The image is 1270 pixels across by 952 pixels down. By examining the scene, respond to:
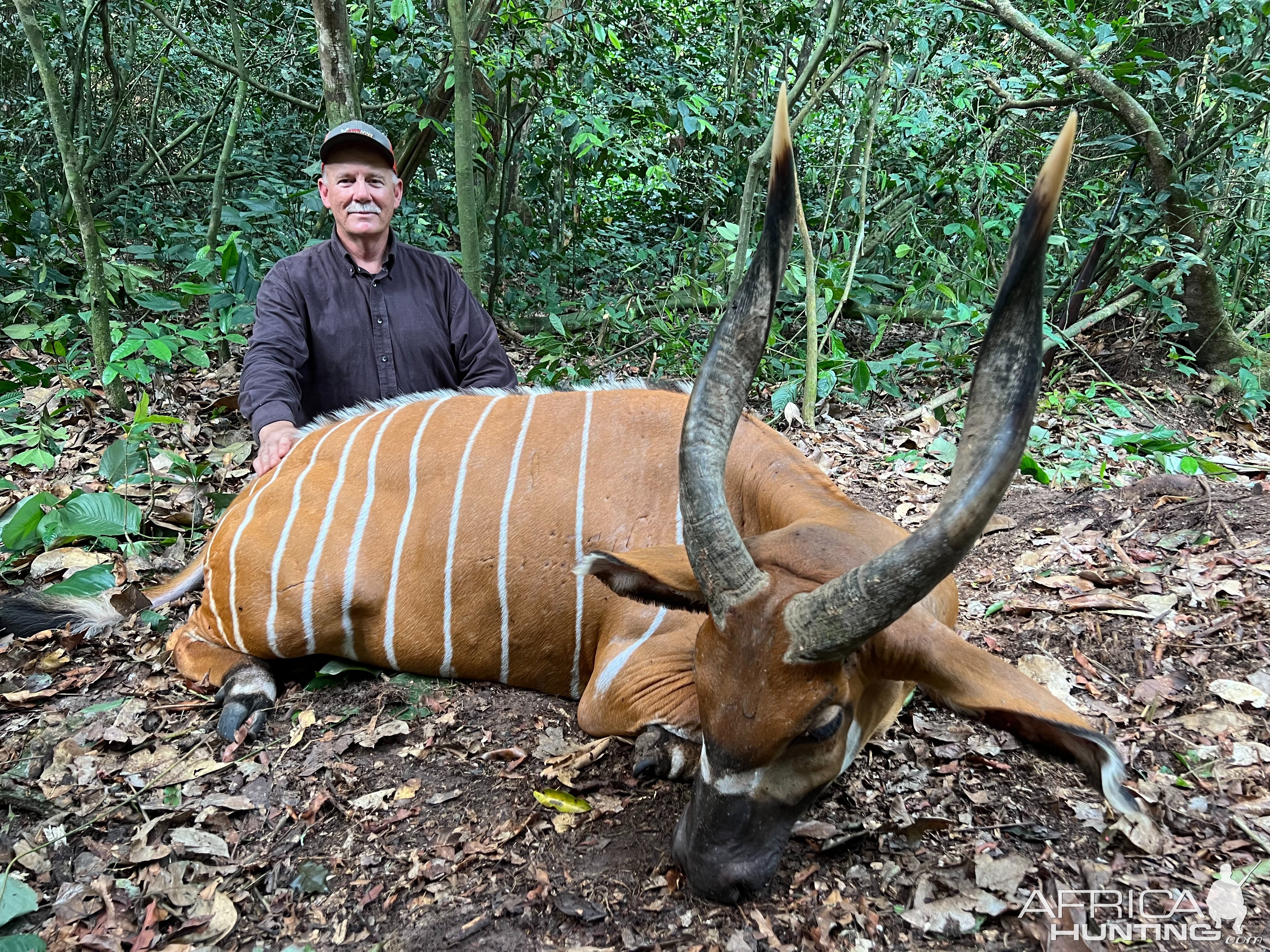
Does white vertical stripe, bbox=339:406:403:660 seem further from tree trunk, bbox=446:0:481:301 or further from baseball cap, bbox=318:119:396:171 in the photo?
tree trunk, bbox=446:0:481:301

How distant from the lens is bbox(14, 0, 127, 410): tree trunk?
15.5ft

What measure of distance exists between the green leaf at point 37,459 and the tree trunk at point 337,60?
2.45m

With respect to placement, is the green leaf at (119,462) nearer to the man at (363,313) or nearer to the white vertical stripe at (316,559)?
the man at (363,313)

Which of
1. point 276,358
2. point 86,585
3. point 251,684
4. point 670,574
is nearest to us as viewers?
point 670,574

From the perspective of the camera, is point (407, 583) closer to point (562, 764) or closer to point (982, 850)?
point (562, 764)

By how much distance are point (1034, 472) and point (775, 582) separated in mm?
3205

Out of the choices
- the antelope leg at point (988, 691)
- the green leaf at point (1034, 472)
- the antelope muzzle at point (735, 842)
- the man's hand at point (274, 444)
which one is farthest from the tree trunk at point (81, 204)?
the green leaf at point (1034, 472)

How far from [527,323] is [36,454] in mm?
4382

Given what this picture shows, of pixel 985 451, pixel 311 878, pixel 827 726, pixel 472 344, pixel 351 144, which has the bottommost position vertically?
pixel 311 878

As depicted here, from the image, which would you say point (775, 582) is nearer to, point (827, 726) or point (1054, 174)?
point (827, 726)

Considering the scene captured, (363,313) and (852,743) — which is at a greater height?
(363,313)

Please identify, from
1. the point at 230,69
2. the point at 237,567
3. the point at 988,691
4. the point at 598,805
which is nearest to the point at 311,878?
the point at 598,805

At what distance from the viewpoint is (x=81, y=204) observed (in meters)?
5.09

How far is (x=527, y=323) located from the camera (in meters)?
8.06
